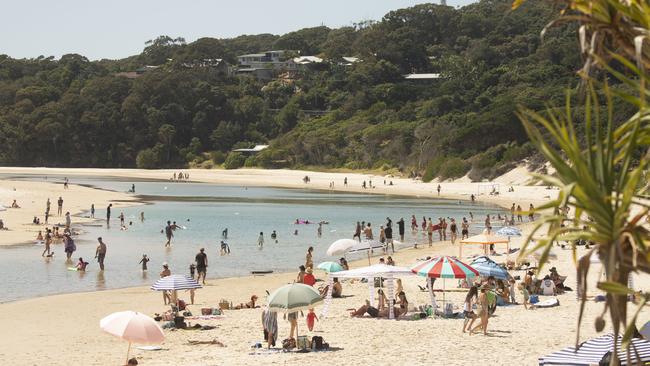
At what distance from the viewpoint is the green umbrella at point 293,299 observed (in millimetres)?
14273

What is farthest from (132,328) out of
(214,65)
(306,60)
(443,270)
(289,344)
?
(306,60)

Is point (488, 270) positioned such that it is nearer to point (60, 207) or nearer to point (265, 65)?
point (60, 207)

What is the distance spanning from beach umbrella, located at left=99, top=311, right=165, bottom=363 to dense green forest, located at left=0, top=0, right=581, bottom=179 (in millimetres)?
61685

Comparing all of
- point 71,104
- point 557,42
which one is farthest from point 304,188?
point 71,104

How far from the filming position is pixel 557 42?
333 ft

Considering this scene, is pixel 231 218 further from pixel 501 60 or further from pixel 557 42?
pixel 501 60

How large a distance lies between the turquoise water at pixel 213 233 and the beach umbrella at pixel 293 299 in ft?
31.1

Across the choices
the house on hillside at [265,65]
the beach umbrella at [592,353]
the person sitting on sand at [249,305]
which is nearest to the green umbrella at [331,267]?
the person sitting on sand at [249,305]

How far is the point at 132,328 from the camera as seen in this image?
1352cm

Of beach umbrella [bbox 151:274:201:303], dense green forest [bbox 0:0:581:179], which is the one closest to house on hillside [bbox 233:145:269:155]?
dense green forest [bbox 0:0:581:179]

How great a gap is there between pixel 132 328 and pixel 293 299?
8.17 ft

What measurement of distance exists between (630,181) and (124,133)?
111822 millimetres

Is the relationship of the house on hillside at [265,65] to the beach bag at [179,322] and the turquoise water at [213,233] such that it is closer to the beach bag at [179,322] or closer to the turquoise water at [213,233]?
the turquoise water at [213,233]

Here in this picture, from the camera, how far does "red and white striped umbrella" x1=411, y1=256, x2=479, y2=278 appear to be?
17.2m
